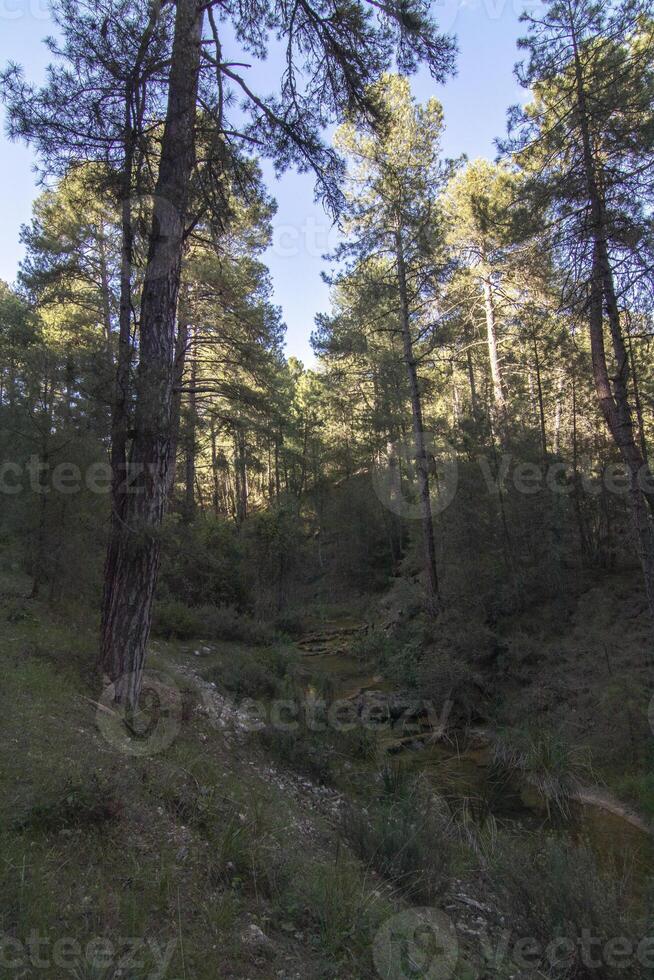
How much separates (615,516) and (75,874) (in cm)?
1228

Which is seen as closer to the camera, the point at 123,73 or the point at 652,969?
the point at 652,969

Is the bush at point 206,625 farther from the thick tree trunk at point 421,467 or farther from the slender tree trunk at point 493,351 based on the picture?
the slender tree trunk at point 493,351

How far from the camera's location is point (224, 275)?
13266 mm

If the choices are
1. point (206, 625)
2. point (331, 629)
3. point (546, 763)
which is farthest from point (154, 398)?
point (331, 629)

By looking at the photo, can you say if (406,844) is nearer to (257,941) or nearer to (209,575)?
(257,941)

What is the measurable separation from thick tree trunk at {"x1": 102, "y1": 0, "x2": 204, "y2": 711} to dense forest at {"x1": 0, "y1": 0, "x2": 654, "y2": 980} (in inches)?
1.2

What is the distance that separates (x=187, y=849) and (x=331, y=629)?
14.2 m

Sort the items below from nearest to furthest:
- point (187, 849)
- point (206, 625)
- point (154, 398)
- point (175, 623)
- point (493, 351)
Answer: point (187, 849) < point (154, 398) < point (175, 623) < point (206, 625) < point (493, 351)

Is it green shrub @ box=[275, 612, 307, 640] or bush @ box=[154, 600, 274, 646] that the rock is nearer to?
bush @ box=[154, 600, 274, 646]

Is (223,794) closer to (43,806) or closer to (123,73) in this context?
(43,806)

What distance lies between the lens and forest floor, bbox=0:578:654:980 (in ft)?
7.50

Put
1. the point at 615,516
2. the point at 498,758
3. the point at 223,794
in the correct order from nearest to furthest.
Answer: the point at 223,794
the point at 498,758
the point at 615,516

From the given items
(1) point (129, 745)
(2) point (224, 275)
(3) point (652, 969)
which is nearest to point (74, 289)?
(2) point (224, 275)

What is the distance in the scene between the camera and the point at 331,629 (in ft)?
56.1
